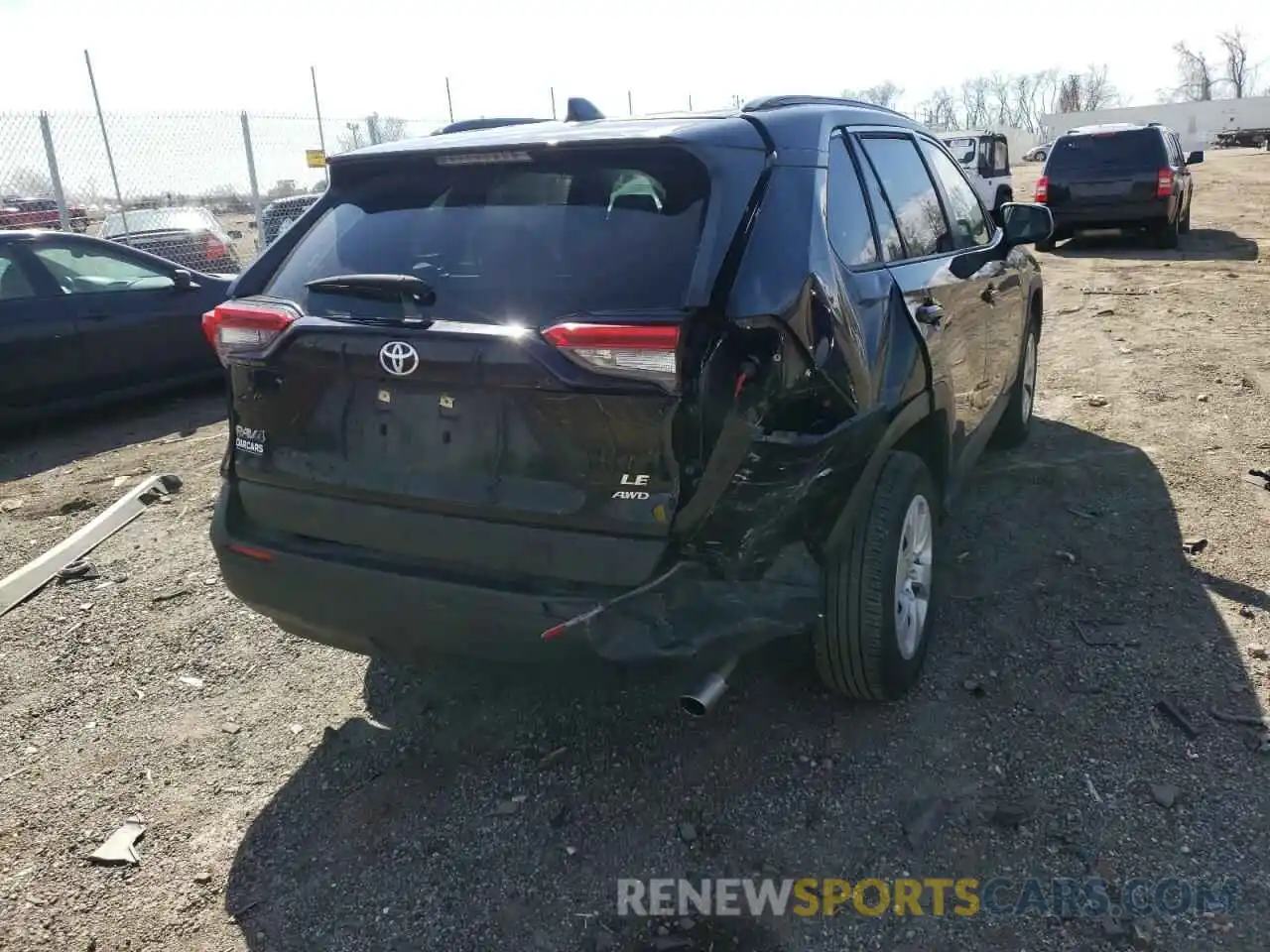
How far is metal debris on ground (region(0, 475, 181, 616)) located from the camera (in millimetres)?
4305

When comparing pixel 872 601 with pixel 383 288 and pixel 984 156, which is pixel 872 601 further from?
pixel 984 156

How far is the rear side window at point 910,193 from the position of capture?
3471 mm

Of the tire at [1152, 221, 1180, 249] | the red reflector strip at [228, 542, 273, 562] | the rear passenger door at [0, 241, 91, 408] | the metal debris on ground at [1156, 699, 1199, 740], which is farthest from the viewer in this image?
the tire at [1152, 221, 1180, 249]

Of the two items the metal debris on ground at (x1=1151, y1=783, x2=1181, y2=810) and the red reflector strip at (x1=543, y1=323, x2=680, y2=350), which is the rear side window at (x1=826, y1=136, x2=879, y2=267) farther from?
the metal debris on ground at (x1=1151, y1=783, x2=1181, y2=810)

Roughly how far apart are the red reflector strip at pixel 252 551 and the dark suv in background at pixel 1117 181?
13.5 meters

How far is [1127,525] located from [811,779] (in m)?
2.55

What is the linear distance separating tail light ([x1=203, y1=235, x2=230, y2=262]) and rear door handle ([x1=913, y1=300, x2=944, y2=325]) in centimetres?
1248

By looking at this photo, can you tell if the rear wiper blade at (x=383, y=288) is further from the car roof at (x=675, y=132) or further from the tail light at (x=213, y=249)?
the tail light at (x=213, y=249)

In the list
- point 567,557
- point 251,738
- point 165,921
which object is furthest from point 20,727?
point 567,557

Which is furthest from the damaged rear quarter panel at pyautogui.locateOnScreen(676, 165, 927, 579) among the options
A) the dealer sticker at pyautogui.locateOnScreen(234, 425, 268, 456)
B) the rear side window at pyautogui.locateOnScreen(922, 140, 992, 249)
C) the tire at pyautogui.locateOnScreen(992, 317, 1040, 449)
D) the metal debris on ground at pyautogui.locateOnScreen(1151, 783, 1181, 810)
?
the tire at pyautogui.locateOnScreen(992, 317, 1040, 449)

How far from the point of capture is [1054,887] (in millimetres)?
2395

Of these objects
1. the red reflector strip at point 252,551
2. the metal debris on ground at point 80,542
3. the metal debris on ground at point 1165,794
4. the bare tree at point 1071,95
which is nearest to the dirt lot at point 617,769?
the metal debris on ground at point 1165,794

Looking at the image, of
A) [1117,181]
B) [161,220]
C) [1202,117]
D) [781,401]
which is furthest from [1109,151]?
[1202,117]

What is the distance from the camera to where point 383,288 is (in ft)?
8.53
